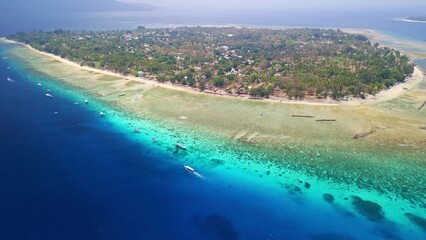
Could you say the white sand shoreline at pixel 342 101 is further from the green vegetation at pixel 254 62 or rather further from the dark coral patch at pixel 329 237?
the dark coral patch at pixel 329 237

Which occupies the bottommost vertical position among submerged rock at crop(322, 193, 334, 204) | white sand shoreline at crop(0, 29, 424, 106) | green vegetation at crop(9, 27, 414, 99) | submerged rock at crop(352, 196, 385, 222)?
submerged rock at crop(352, 196, 385, 222)

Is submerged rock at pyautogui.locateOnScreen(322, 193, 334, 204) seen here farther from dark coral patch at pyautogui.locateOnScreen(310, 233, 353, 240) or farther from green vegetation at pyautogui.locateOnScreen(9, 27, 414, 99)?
green vegetation at pyautogui.locateOnScreen(9, 27, 414, 99)

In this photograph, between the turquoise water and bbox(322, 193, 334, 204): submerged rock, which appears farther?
bbox(322, 193, 334, 204): submerged rock

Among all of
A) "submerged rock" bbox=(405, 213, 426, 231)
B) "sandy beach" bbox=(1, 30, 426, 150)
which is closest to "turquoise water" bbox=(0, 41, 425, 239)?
"submerged rock" bbox=(405, 213, 426, 231)

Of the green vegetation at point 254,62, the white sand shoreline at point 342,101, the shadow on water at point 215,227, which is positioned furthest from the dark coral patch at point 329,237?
the green vegetation at point 254,62

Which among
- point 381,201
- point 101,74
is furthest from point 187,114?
point 101,74

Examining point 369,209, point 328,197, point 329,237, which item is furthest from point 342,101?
point 329,237

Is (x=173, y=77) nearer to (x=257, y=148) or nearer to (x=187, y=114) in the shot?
(x=187, y=114)
